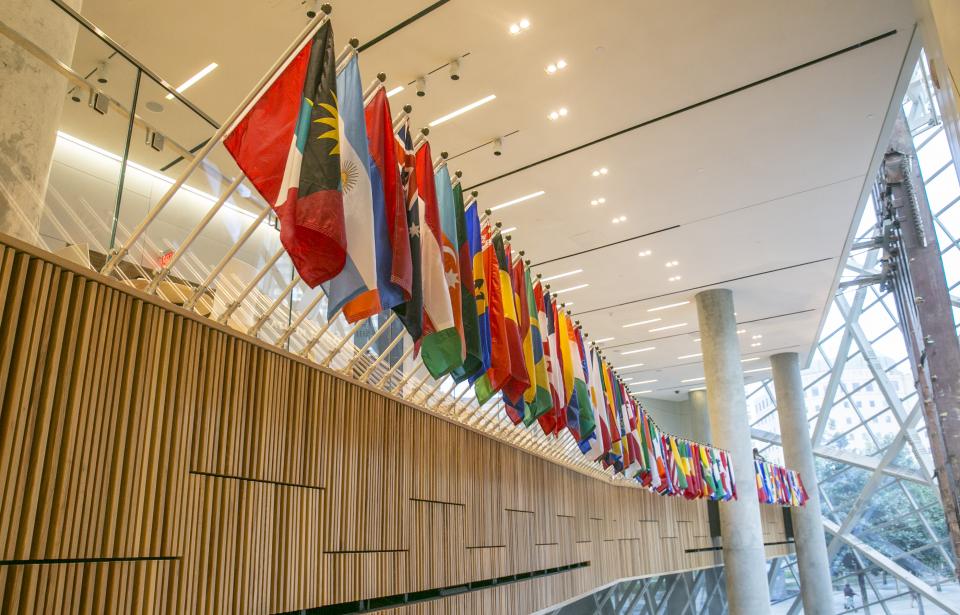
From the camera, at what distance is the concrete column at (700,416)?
3512 cm

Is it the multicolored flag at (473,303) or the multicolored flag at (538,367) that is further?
the multicolored flag at (538,367)

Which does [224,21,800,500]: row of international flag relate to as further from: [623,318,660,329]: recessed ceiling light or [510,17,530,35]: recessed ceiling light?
[623,318,660,329]: recessed ceiling light

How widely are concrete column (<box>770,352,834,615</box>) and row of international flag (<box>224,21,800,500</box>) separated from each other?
21446 mm

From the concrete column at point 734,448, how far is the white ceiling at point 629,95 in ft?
9.95

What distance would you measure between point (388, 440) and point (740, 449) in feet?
48.3

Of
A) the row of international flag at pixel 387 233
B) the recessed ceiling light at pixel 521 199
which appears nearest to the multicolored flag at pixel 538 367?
the row of international flag at pixel 387 233

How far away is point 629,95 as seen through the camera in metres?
10.2

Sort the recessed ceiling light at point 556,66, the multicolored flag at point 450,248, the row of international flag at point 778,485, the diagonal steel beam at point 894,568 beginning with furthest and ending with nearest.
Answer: the diagonal steel beam at point 894,568 → the row of international flag at point 778,485 → the recessed ceiling light at point 556,66 → the multicolored flag at point 450,248

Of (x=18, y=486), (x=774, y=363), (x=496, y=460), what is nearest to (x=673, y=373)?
(x=774, y=363)

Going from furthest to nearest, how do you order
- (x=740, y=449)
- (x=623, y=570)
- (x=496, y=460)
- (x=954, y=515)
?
(x=740, y=449)
(x=623, y=570)
(x=954, y=515)
(x=496, y=460)

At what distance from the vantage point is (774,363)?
2742 centimetres

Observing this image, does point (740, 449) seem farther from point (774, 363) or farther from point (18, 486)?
point (18, 486)

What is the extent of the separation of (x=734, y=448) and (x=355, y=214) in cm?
1672

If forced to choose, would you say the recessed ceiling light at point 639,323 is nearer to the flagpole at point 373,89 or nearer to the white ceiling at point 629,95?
the white ceiling at point 629,95
